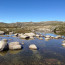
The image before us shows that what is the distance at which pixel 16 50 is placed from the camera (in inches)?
729

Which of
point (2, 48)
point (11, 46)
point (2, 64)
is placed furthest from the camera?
point (11, 46)

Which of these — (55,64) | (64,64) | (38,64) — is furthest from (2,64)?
(64,64)

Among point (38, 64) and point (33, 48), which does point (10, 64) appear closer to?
point (38, 64)

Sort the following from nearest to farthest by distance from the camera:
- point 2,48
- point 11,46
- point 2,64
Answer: point 2,64, point 2,48, point 11,46

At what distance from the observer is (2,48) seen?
702 inches

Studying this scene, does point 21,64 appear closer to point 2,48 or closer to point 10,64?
point 10,64

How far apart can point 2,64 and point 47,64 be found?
6.37 metres

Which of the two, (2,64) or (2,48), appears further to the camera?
(2,48)

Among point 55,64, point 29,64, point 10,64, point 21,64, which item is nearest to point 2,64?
point 10,64

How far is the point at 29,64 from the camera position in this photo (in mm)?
12453

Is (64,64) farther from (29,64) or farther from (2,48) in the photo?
(2,48)

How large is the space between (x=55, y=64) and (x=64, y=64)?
132 cm

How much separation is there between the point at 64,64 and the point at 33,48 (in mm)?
8235

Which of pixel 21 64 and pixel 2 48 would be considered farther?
pixel 2 48
